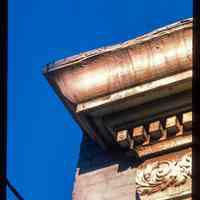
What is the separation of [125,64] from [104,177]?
1.05 meters

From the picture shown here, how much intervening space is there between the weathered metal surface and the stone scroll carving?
0.77 m

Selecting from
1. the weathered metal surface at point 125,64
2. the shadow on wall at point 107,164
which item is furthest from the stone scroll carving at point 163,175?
the weathered metal surface at point 125,64

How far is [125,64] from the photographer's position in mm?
8797

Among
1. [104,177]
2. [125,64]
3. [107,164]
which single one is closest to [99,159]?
[107,164]

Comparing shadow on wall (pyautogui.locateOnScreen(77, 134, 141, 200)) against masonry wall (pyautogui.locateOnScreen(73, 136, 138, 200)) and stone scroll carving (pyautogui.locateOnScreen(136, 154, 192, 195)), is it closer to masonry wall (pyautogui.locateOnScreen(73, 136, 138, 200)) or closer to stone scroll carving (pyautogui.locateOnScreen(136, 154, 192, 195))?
masonry wall (pyautogui.locateOnScreen(73, 136, 138, 200))

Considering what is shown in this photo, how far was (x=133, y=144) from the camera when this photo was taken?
29.0 feet

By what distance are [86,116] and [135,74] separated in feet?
2.12

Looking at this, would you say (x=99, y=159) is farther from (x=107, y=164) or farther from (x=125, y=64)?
(x=125, y=64)

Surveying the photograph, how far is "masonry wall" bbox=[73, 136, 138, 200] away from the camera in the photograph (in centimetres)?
865

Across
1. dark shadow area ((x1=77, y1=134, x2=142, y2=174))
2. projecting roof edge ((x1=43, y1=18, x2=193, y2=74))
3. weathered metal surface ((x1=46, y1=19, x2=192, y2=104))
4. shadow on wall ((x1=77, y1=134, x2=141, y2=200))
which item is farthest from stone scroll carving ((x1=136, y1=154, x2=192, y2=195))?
projecting roof edge ((x1=43, y1=18, x2=193, y2=74))

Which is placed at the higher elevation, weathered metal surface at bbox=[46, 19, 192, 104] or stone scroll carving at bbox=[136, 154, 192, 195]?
weathered metal surface at bbox=[46, 19, 192, 104]

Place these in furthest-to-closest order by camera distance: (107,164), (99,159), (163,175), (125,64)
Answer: (99,159), (107,164), (125,64), (163,175)

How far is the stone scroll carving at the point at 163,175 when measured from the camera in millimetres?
8391
